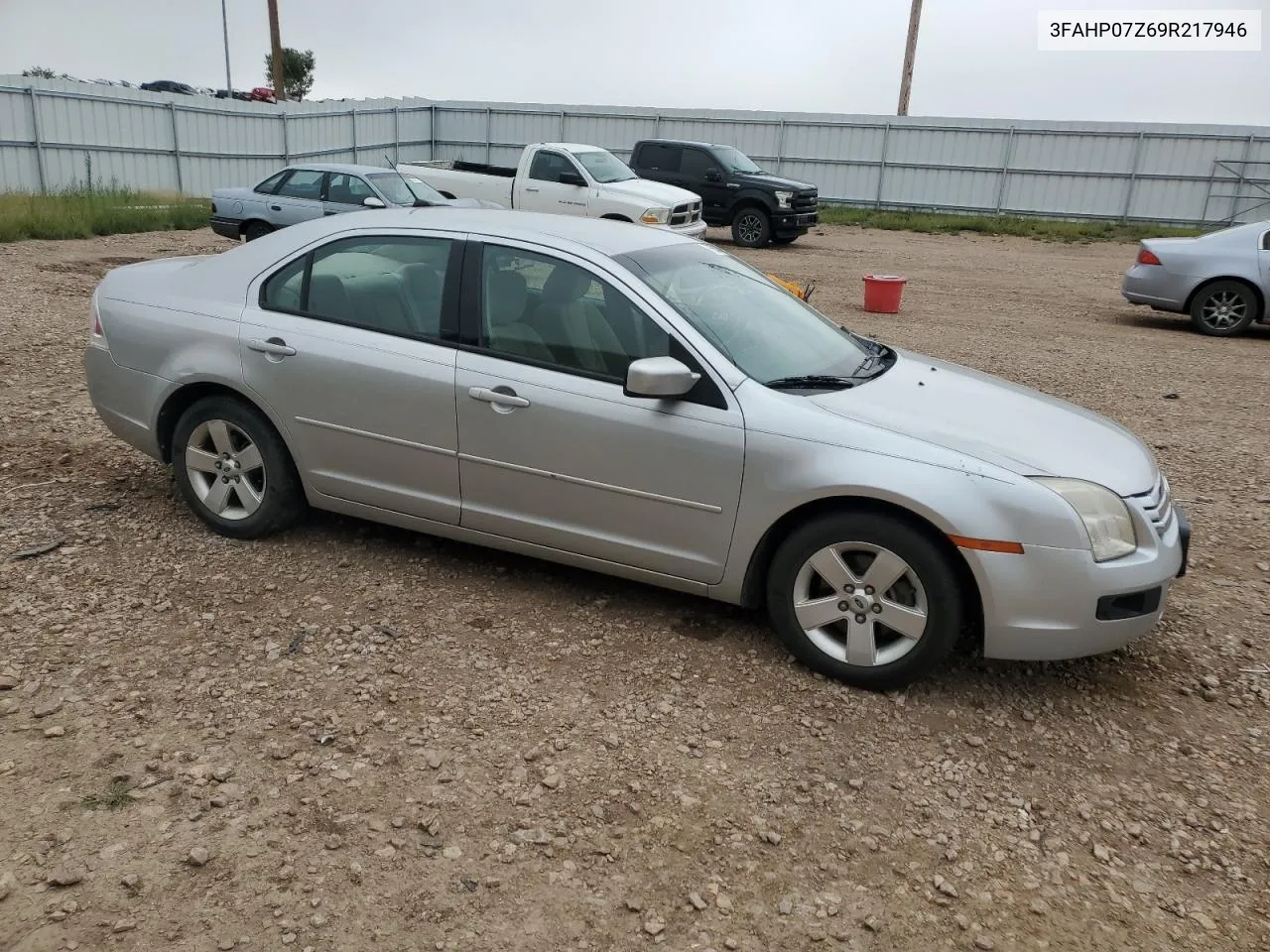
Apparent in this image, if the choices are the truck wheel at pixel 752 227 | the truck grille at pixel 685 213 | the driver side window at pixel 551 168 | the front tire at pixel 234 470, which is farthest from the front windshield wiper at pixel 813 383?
the truck wheel at pixel 752 227

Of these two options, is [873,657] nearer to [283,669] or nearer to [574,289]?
[574,289]

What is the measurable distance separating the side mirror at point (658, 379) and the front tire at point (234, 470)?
1.88m

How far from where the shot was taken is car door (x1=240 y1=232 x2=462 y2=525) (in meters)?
4.46

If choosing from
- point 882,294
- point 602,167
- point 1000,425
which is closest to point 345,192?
point 602,167

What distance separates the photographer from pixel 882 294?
13.1 m

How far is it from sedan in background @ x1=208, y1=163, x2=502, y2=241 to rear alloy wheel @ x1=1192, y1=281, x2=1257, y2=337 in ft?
30.0

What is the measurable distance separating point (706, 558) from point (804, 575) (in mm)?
394

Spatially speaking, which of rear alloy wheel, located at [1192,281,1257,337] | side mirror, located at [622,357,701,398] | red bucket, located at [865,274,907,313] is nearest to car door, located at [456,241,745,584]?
side mirror, located at [622,357,701,398]

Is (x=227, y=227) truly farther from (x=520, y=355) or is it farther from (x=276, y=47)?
(x=276, y=47)

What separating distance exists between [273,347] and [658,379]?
6.22 feet

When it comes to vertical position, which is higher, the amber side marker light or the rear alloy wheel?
the amber side marker light

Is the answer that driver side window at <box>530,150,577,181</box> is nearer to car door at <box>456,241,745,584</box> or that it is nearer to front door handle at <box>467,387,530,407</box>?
car door at <box>456,241,745,584</box>

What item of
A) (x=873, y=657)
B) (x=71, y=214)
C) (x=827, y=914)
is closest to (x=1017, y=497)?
(x=873, y=657)

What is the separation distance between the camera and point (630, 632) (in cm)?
432
